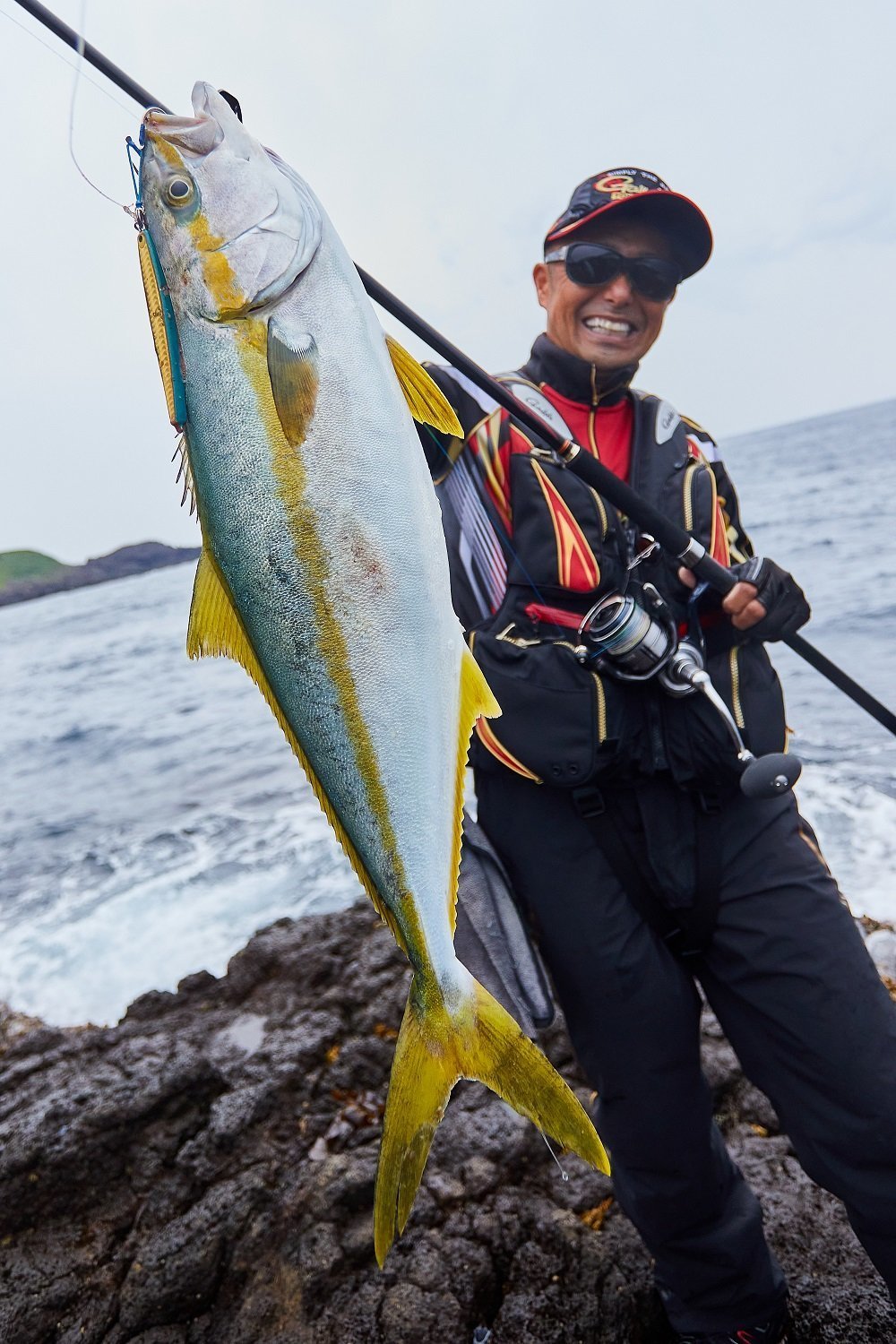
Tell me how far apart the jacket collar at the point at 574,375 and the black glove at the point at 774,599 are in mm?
740

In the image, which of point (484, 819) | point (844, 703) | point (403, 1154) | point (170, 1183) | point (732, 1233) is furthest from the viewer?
point (844, 703)

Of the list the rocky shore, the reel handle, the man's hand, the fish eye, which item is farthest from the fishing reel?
the rocky shore

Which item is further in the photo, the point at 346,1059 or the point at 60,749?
the point at 60,749

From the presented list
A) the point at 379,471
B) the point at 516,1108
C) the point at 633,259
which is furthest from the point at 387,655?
the point at 633,259

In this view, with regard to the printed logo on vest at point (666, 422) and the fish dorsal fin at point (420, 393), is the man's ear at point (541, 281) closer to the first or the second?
the printed logo on vest at point (666, 422)

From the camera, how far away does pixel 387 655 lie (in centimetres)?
154

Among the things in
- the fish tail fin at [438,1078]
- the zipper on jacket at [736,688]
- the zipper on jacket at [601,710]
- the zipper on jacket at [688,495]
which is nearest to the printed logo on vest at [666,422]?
the zipper on jacket at [688,495]

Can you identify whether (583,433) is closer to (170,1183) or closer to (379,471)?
(379,471)

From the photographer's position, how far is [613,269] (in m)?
2.50

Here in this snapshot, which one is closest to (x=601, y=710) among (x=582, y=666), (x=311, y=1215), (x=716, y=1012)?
(x=582, y=666)

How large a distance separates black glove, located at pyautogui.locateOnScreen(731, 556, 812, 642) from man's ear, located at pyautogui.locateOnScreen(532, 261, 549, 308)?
3.73 ft

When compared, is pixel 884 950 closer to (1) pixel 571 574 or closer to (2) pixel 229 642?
(1) pixel 571 574

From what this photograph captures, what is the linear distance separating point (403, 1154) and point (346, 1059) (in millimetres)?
2511

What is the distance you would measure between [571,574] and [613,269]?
3.23 feet
